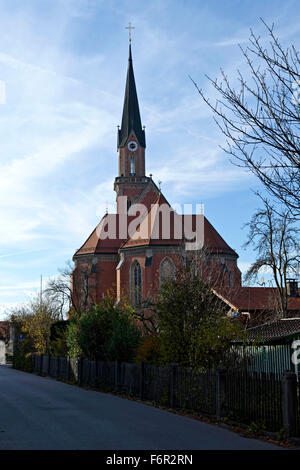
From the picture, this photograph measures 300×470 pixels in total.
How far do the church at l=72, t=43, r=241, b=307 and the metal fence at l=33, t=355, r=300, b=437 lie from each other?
22.8 m

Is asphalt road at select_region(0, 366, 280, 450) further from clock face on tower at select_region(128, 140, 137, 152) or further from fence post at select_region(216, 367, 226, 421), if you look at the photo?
clock face on tower at select_region(128, 140, 137, 152)

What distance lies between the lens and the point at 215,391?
13945mm

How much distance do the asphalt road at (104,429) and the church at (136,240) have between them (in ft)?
90.4

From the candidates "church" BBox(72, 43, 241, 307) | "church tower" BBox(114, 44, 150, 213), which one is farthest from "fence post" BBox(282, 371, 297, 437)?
"church tower" BBox(114, 44, 150, 213)

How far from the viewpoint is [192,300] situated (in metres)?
18.2

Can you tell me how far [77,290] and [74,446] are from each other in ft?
172

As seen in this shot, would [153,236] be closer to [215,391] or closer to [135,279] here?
[135,279]

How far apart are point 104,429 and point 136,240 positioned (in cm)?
4389

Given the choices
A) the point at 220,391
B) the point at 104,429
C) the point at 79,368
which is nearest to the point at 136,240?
the point at 79,368

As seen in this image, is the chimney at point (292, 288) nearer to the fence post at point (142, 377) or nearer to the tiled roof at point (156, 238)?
the tiled roof at point (156, 238)

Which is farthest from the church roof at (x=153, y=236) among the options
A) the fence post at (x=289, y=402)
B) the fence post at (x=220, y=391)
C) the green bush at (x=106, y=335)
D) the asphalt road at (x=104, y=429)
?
the fence post at (x=289, y=402)
